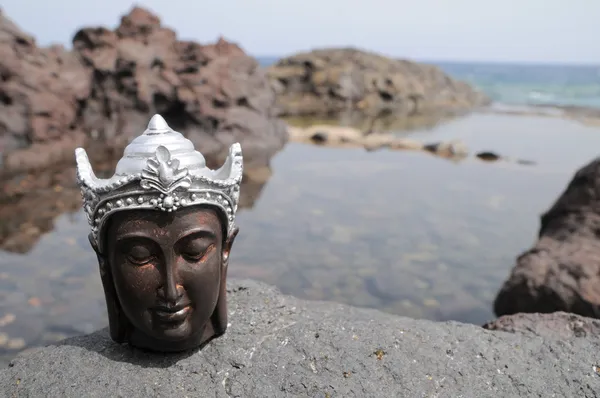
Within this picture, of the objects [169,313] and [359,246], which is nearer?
[169,313]

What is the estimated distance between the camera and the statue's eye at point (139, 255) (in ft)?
8.96

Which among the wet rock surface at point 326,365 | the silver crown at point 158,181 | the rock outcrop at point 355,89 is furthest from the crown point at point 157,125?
the rock outcrop at point 355,89

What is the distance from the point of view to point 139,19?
57.0 ft

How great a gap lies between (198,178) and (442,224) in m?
6.46

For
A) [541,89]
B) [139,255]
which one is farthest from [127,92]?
[541,89]

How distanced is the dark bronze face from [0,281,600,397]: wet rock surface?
263 mm

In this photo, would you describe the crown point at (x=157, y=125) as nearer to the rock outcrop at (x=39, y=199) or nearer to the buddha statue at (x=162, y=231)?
the buddha statue at (x=162, y=231)

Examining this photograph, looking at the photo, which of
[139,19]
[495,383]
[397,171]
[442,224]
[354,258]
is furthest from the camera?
[139,19]

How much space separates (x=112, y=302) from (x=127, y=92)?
14.0m

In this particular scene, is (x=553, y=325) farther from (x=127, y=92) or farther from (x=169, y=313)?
(x=127, y=92)

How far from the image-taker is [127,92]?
15789 millimetres

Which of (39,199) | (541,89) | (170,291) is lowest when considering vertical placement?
(39,199)

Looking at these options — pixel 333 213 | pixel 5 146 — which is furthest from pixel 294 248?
pixel 5 146

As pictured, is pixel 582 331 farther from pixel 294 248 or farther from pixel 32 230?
pixel 32 230
